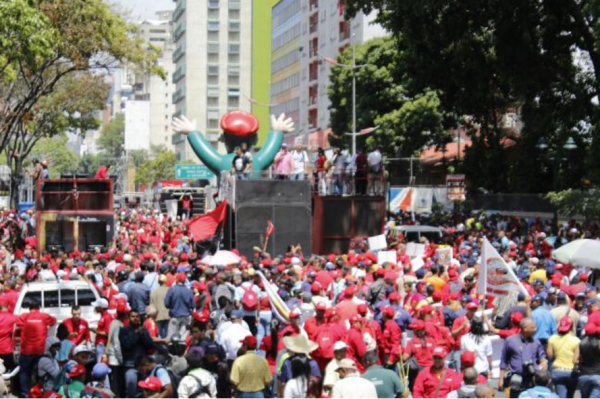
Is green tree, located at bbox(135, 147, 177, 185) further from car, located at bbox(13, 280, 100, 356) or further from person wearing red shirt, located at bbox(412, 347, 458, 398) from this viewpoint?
person wearing red shirt, located at bbox(412, 347, 458, 398)

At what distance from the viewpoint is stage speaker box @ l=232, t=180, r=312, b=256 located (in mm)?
35156

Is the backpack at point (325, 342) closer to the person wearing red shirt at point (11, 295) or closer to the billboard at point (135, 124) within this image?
the person wearing red shirt at point (11, 295)

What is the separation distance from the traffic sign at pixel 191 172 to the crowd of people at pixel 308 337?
2868 inches

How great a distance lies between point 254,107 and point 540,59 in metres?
97.7

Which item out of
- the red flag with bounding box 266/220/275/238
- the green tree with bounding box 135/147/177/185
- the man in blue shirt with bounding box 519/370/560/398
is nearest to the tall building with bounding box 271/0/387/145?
the green tree with bounding box 135/147/177/185

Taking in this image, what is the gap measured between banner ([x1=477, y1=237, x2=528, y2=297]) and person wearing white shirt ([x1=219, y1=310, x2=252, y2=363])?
13.1 feet

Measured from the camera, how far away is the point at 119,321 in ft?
48.7

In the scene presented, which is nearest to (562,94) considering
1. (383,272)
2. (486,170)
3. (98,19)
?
(486,170)

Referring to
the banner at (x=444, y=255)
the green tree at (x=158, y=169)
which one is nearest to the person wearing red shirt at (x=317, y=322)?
the banner at (x=444, y=255)

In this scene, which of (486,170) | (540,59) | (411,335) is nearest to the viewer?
(411,335)

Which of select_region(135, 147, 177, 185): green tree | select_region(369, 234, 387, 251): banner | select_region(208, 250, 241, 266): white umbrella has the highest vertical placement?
select_region(135, 147, 177, 185): green tree

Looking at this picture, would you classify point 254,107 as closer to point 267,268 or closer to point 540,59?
point 540,59

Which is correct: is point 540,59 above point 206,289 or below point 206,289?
above

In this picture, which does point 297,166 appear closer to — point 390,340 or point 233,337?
point 233,337
